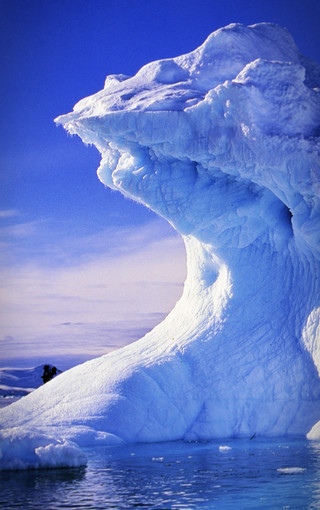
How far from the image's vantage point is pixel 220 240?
943cm

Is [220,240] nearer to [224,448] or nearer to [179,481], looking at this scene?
[224,448]

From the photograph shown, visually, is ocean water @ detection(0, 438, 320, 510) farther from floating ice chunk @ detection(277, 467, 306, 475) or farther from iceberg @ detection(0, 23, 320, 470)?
iceberg @ detection(0, 23, 320, 470)

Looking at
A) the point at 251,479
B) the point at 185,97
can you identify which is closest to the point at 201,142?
the point at 185,97

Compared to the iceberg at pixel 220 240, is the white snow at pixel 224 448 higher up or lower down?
lower down

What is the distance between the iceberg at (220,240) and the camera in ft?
27.1

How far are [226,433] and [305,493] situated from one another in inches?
143

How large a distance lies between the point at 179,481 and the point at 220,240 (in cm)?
458

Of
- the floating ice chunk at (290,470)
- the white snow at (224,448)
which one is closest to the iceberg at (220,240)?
the white snow at (224,448)

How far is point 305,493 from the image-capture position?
487 cm

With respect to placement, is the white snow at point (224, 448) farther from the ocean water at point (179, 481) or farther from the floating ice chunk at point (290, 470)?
the floating ice chunk at point (290, 470)

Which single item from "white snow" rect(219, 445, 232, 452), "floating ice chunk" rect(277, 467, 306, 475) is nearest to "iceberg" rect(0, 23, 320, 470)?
"white snow" rect(219, 445, 232, 452)

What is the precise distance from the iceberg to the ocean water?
105 centimetres

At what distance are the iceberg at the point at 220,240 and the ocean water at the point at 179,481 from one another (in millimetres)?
1052

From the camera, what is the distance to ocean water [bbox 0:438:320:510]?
15.3 ft
